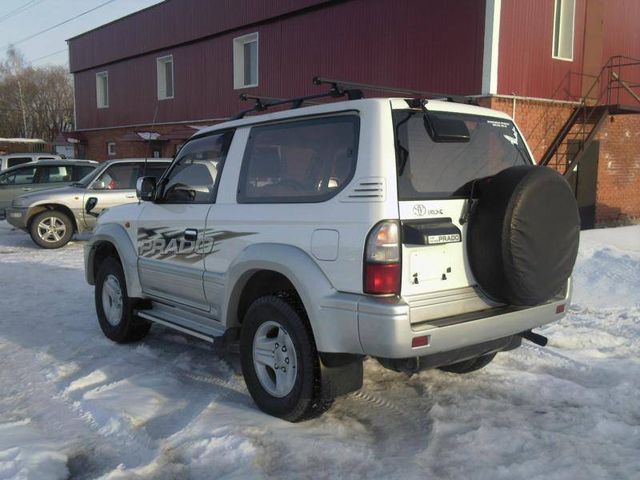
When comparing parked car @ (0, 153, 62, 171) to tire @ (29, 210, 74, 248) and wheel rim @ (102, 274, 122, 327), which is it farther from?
wheel rim @ (102, 274, 122, 327)

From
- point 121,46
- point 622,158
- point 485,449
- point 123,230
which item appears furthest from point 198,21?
A: point 485,449

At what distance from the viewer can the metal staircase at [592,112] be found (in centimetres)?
1328

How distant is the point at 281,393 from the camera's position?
3904 mm

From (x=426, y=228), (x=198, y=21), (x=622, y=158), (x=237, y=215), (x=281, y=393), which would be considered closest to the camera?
(x=426, y=228)

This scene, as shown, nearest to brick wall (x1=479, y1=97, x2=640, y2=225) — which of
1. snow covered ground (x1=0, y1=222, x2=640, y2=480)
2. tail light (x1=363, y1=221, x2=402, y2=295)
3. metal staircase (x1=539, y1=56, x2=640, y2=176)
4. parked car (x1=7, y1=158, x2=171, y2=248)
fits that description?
metal staircase (x1=539, y1=56, x2=640, y2=176)

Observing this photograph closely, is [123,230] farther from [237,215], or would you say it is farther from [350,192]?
[350,192]

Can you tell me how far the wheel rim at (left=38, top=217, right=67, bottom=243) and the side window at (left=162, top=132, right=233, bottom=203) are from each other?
8.12m

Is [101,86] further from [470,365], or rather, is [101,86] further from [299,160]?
[470,365]

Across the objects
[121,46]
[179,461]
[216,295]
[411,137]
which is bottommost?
[179,461]

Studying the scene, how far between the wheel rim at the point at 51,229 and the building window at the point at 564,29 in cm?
1125

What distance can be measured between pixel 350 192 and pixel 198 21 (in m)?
19.7

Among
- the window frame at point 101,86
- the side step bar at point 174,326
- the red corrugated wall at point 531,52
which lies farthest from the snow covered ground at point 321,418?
the window frame at point 101,86

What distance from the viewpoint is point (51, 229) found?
40.1 feet

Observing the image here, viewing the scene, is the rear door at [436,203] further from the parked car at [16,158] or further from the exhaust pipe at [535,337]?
the parked car at [16,158]
